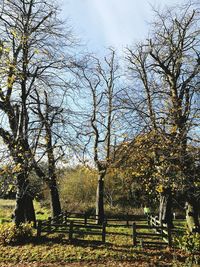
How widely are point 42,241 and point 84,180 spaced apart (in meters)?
23.1

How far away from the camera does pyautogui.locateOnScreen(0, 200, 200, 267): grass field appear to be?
11.2m

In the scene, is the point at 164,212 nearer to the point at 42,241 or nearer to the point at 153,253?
the point at 153,253

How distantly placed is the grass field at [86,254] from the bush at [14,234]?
0.41m

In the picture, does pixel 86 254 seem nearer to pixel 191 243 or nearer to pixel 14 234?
pixel 14 234

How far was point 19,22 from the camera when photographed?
42.4 ft

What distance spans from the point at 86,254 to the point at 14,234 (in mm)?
4176

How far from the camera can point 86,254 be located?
12109 millimetres

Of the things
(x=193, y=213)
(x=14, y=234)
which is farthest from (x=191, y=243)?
(x=14, y=234)

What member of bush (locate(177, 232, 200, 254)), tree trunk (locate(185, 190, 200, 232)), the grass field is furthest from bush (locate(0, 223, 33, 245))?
tree trunk (locate(185, 190, 200, 232))

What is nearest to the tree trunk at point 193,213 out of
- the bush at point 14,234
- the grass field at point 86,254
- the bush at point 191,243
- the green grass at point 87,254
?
the bush at point 191,243

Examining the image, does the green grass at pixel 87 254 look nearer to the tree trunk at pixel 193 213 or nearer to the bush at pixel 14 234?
the bush at pixel 14 234

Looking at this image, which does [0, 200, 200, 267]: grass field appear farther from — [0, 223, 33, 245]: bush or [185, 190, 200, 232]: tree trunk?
[185, 190, 200, 232]: tree trunk

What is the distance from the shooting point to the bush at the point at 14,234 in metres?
13.9

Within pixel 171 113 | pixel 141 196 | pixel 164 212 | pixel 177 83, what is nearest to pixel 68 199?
pixel 141 196
